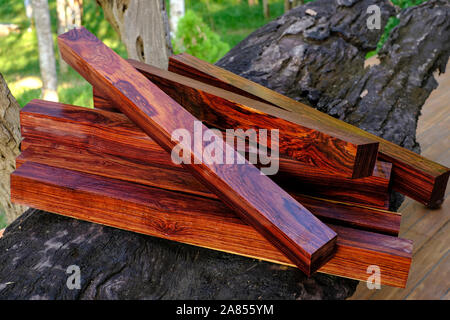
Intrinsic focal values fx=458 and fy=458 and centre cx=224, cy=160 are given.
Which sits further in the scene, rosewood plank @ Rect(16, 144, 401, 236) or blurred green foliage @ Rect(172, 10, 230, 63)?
blurred green foliage @ Rect(172, 10, 230, 63)

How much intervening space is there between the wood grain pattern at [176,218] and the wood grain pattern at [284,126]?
0.76ft

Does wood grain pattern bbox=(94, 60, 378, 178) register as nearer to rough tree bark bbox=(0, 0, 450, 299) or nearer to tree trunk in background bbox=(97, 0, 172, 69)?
rough tree bark bbox=(0, 0, 450, 299)

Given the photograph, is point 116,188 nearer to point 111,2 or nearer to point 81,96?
point 111,2

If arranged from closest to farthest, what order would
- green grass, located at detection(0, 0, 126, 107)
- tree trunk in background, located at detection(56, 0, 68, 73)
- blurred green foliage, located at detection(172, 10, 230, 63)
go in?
blurred green foliage, located at detection(172, 10, 230, 63) < green grass, located at detection(0, 0, 126, 107) < tree trunk in background, located at detection(56, 0, 68, 73)

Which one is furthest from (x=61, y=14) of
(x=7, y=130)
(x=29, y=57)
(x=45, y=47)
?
(x=7, y=130)

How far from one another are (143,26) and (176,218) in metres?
2.10

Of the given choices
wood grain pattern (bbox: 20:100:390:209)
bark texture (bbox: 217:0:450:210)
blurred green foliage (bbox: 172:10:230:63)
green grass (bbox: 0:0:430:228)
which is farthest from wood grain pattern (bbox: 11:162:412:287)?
green grass (bbox: 0:0:430:228)

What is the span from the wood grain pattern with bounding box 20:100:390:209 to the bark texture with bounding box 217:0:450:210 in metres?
0.72

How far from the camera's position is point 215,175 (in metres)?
1.42

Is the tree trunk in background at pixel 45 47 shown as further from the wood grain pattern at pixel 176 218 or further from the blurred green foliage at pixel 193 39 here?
the wood grain pattern at pixel 176 218

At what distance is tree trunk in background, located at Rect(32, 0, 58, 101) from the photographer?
5.06 metres

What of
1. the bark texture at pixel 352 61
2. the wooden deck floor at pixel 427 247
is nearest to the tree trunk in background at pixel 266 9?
the bark texture at pixel 352 61

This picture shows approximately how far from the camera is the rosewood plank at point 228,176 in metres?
1.33

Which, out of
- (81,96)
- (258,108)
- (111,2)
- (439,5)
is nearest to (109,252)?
(258,108)
